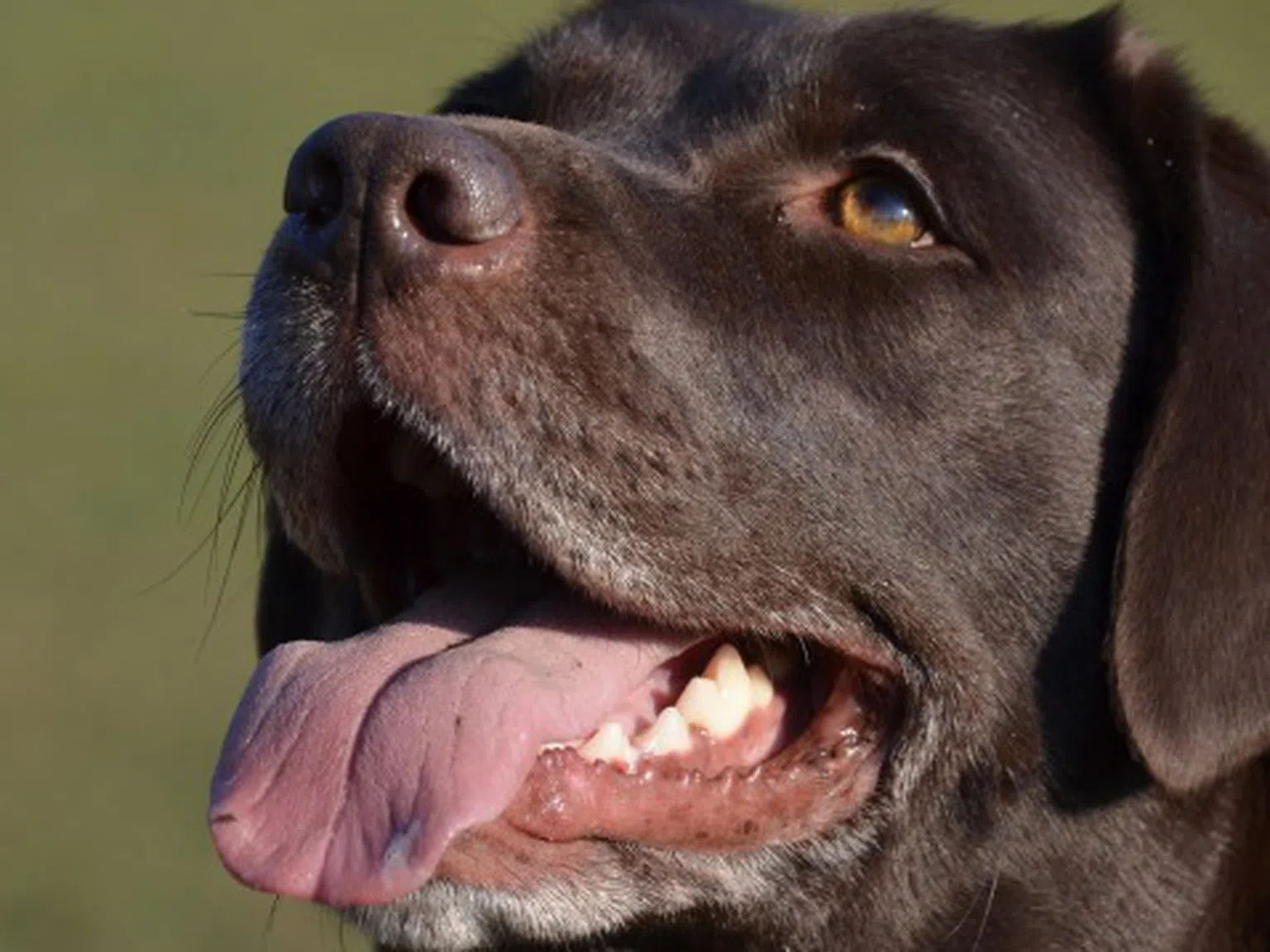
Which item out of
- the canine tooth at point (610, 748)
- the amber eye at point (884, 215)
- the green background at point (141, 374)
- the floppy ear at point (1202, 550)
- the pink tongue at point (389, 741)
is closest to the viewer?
the pink tongue at point (389, 741)

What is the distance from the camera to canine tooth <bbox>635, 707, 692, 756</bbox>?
4145 mm

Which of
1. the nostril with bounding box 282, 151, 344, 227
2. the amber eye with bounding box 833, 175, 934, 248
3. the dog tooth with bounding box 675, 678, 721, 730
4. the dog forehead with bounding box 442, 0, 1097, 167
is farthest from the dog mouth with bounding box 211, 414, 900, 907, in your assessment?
the dog forehead with bounding box 442, 0, 1097, 167

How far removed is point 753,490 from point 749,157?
61 centimetres

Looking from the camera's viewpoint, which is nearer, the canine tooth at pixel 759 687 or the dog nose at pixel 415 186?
the dog nose at pixel 415 186

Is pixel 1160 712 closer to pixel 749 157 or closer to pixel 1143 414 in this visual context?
pixel 1143 414

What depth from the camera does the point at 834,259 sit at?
4363 millimetres

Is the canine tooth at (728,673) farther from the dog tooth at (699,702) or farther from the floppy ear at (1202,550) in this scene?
the floppy ear at (1202,550)

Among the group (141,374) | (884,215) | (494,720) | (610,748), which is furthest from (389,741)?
(141,374)

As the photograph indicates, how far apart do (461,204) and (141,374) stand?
1256 centimetres

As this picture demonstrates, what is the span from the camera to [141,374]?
53.5 ft

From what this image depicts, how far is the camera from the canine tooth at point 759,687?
4.30m

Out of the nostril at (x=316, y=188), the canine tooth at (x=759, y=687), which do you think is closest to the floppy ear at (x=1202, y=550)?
the canine tooth at (x=759, y=687)

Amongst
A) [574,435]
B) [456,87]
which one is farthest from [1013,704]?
[456,87]

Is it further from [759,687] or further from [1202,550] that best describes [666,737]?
[1202,550]
